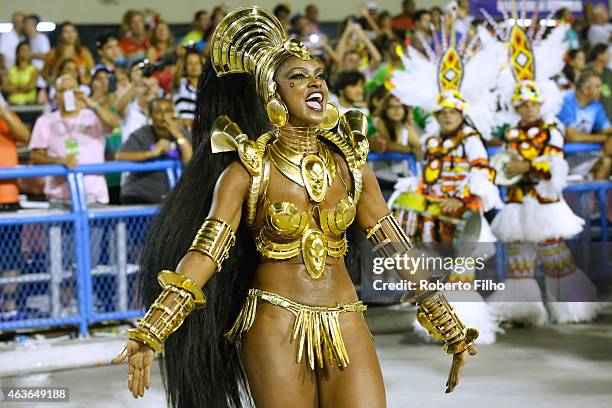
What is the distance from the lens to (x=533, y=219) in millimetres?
8281

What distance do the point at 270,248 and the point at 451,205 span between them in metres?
3.83

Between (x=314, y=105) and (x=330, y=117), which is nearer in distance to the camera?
(x=314, y=105)

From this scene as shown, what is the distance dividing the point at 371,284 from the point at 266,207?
4.22 meters

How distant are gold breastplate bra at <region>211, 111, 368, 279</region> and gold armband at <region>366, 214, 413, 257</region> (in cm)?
17

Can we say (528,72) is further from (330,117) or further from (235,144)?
(235,144)

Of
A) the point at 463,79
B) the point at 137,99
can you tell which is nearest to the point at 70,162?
the point at 137,99

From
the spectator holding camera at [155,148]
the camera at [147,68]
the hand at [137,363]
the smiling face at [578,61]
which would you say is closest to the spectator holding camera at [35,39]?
the camera at [147,68]

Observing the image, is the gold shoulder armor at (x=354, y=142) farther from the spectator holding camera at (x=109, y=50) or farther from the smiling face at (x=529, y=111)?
the spectator holding camera at (x=109, y=50)

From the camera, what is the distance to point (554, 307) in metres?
8.44

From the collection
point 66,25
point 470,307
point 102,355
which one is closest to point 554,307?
point 470,307

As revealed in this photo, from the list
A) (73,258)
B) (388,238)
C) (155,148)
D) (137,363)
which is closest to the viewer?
Result: (137,363)

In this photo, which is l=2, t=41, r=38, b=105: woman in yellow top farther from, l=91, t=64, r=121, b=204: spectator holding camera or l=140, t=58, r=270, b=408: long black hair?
l=140, t=58, r=270, b=408: long black hair

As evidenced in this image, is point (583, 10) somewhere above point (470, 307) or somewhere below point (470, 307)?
above

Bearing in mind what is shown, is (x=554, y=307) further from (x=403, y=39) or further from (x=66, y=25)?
(x=66, y=25)
